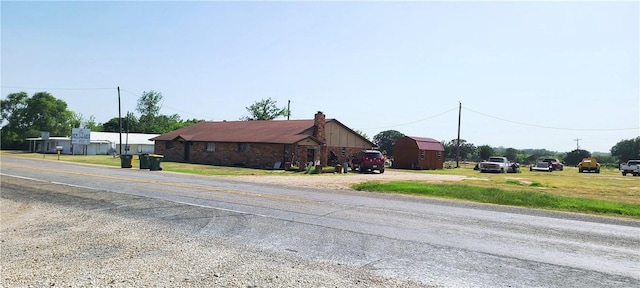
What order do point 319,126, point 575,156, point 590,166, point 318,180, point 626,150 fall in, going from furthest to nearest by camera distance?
point 626,150, point 575,156, point 590,166, point 319,126, point 318,180

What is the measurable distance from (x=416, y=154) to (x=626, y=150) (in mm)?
92202

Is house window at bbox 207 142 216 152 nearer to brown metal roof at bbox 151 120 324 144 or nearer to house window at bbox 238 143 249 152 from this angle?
brown metal roof at bbox 151 120 324 144

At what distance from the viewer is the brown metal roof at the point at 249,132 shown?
41.2m

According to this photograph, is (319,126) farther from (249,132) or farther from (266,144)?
(249,132)

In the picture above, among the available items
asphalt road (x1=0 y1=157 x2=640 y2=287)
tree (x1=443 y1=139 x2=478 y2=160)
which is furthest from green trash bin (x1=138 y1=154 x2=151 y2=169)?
tree (x1=443 y1=139 x2=478 y2=160)

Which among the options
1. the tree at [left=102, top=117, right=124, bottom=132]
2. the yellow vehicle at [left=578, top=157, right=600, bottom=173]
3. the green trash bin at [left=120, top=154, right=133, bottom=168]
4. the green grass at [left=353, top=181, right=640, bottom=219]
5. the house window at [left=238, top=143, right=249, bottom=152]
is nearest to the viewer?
the green grass at [left=353, top=181, right=640, bottom=219]

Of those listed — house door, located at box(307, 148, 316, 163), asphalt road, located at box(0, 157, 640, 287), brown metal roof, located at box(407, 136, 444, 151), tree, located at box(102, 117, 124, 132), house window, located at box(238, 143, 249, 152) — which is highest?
tree, located at box(102, 117, 124, 132)

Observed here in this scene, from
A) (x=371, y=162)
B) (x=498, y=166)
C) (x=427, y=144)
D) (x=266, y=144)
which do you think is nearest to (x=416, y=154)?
(x=427, y=144)

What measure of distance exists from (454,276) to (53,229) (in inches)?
337

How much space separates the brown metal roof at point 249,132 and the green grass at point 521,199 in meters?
19.2

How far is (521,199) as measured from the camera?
54.4 feet

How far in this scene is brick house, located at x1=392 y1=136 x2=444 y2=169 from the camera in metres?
51.3

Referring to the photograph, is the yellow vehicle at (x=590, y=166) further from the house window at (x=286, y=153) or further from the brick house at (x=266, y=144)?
the house window at (x=286, y=153)

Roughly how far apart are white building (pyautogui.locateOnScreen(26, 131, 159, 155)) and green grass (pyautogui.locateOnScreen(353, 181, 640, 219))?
56490 mm
